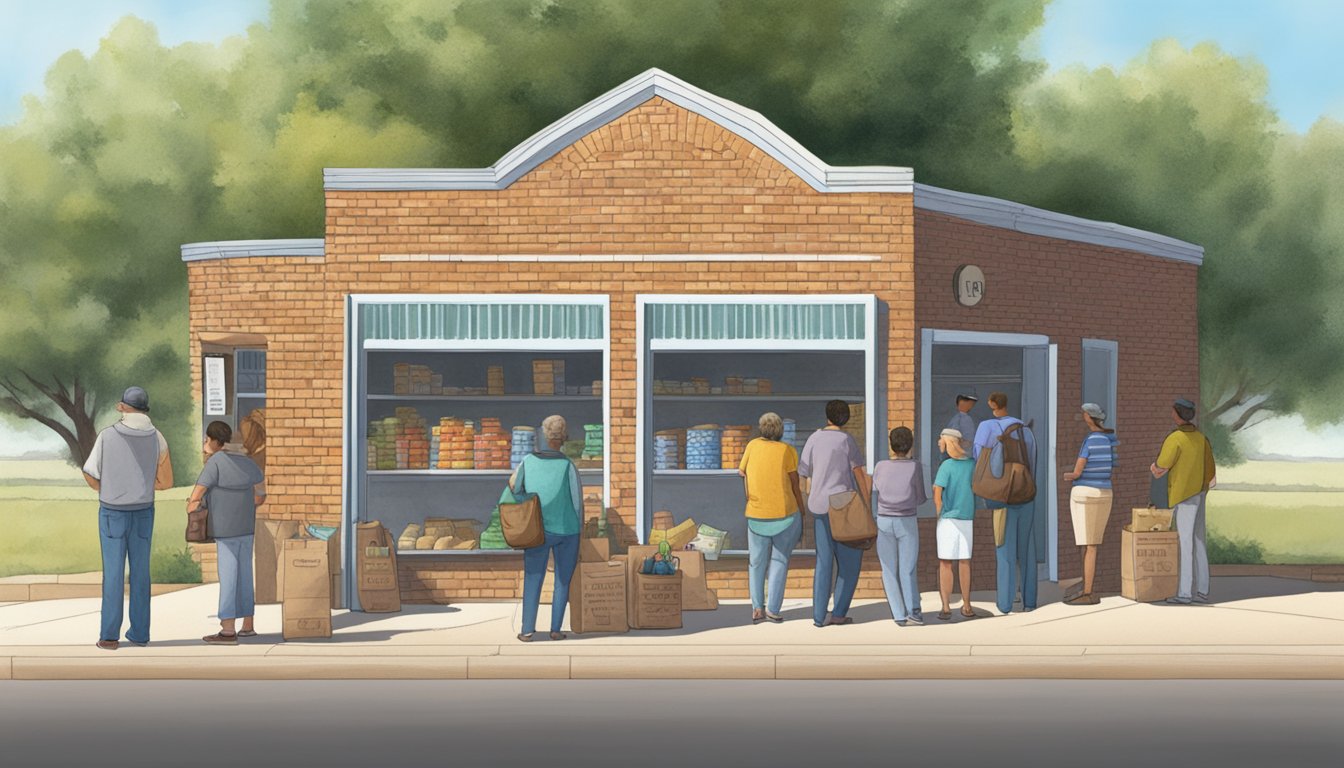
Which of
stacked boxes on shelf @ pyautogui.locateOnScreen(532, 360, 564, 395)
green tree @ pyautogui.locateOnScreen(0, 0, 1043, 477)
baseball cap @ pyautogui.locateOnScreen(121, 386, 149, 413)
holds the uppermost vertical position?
green tree @ pyautogui.locateOnScreen(0, 0, 1043, 477)

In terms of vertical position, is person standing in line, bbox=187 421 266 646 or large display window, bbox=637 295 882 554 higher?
large display window, bbox=637 295 882 554

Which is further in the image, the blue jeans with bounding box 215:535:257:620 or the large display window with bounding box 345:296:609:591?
the large display window with bounding box 345:296:609:591

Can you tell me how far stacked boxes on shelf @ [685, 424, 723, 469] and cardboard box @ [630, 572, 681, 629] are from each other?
9.60ft

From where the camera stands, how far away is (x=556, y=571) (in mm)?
15930

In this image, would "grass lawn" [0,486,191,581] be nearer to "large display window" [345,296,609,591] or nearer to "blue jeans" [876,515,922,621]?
"large display window" [345,296,609,591]

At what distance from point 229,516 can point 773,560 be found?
4.59 m

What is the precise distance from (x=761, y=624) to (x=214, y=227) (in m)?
23.9

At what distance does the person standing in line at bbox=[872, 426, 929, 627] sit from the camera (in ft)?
54.3

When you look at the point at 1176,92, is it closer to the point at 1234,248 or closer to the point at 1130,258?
the point at 1234,248

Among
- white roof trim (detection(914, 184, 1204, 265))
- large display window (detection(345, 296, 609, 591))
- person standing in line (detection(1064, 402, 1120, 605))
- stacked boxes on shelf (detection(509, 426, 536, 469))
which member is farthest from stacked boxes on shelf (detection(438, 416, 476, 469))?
person standing in line (detection(1064, 402, 1120, 605))

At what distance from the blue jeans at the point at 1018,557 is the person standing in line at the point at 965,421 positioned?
1407 mm

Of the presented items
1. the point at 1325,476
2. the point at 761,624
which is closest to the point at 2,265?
the point at 761,624

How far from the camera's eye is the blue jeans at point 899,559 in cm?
1662

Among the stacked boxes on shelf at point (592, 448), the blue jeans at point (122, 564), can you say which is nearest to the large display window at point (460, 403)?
the stacked boxes on shelf at point (592, 448)
